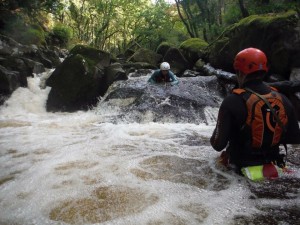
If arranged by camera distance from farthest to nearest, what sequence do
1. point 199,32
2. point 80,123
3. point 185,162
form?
point 199,32, point 80,123, point 185,162

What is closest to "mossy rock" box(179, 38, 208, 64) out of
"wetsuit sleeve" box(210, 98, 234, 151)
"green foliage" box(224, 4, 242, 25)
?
"green foliage" box(224, 4, 242, 25)

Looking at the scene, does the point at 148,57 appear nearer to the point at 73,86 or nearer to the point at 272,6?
the point at 272,6

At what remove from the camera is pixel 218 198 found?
3.00 m

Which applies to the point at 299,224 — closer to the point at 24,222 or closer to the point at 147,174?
the point at 147,174

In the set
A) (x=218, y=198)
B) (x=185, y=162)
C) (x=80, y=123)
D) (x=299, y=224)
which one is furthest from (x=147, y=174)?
(x=80, y=123)

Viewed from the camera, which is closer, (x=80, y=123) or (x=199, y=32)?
(x=80, y=123)

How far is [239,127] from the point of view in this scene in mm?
3230

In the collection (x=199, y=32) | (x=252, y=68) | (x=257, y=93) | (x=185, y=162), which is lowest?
(x=185, y=162)

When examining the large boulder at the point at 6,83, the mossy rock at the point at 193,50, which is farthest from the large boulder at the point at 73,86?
the mossy rock at the point at 193,50

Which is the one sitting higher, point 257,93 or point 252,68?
point 252,68

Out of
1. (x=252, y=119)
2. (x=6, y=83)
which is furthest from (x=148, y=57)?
(x=252, y=119)

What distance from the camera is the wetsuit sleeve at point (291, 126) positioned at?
3.23 m

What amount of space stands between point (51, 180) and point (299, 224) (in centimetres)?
286

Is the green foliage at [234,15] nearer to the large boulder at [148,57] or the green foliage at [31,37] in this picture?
the large boulder at [148,57]
